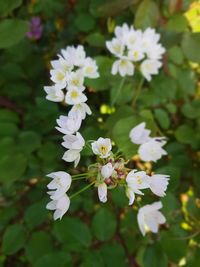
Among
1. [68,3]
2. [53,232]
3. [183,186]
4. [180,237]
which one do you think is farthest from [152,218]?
[68,3]

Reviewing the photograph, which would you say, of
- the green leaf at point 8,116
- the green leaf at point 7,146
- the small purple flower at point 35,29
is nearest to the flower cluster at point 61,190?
the green leaf at point 7,146

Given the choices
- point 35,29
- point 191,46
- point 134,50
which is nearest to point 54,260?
point 134,50

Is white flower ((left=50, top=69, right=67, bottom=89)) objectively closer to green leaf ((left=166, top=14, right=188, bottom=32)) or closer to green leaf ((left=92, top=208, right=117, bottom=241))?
green leaf ((left=92, top=208, right=117, bottom=241))

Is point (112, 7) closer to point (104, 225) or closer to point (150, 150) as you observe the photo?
point (150, 150)

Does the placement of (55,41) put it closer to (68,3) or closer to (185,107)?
(68,3)

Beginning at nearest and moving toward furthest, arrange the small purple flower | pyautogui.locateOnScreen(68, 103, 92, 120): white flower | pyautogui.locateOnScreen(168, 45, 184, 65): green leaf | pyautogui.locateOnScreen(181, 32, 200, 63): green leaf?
pyautogui.locateOnScreen(68, 103, 92, 120): white flower < pyautogui.locateOnScreen(181, 32, 200, 63): green leaf < pyautogui.locateOnScreen(168, 45, 184, 65): green leaf < the small purple flower

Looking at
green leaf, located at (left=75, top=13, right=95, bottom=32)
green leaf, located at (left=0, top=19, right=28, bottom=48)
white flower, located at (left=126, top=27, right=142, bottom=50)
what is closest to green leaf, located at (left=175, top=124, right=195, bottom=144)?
white flower, located at (left=126, top=27, right=142, bottom=50)

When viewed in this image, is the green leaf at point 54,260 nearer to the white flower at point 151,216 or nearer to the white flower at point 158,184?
the white flower at point 151,216
